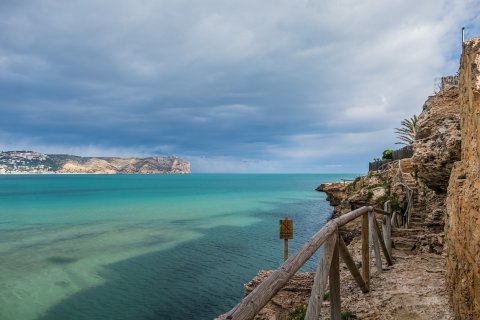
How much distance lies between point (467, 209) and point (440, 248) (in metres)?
6.57

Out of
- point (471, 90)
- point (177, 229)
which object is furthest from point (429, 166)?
point (177, 229)

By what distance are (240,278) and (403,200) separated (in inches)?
383

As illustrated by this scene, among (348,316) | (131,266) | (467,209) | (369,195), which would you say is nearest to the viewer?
(467,209)

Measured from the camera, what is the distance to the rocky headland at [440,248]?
4.20 m

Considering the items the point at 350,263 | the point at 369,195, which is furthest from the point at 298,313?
the point at 369,195

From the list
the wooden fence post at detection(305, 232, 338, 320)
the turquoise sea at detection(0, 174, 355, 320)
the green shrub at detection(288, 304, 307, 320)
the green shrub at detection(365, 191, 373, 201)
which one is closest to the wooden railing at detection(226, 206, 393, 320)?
the wooden fence post at detection(305, 232, 338, 320)

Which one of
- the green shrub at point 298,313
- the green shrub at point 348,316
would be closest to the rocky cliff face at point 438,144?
the green shrub at point 348,316

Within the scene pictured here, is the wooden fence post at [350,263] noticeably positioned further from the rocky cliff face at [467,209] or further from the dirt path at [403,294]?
the rocky cliff face at [467,209]

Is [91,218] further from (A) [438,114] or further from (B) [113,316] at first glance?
(A) [438,114]

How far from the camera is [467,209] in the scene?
4.25 metres

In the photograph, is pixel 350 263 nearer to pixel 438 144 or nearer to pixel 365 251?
pixel 365 251

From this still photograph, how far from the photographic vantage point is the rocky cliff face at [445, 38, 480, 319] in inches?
158

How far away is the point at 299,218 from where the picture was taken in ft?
131

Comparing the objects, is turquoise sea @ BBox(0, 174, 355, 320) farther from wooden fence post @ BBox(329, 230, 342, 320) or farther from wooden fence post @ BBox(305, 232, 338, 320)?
wooden fence post @ BBox(305, 232, 338, 320)
